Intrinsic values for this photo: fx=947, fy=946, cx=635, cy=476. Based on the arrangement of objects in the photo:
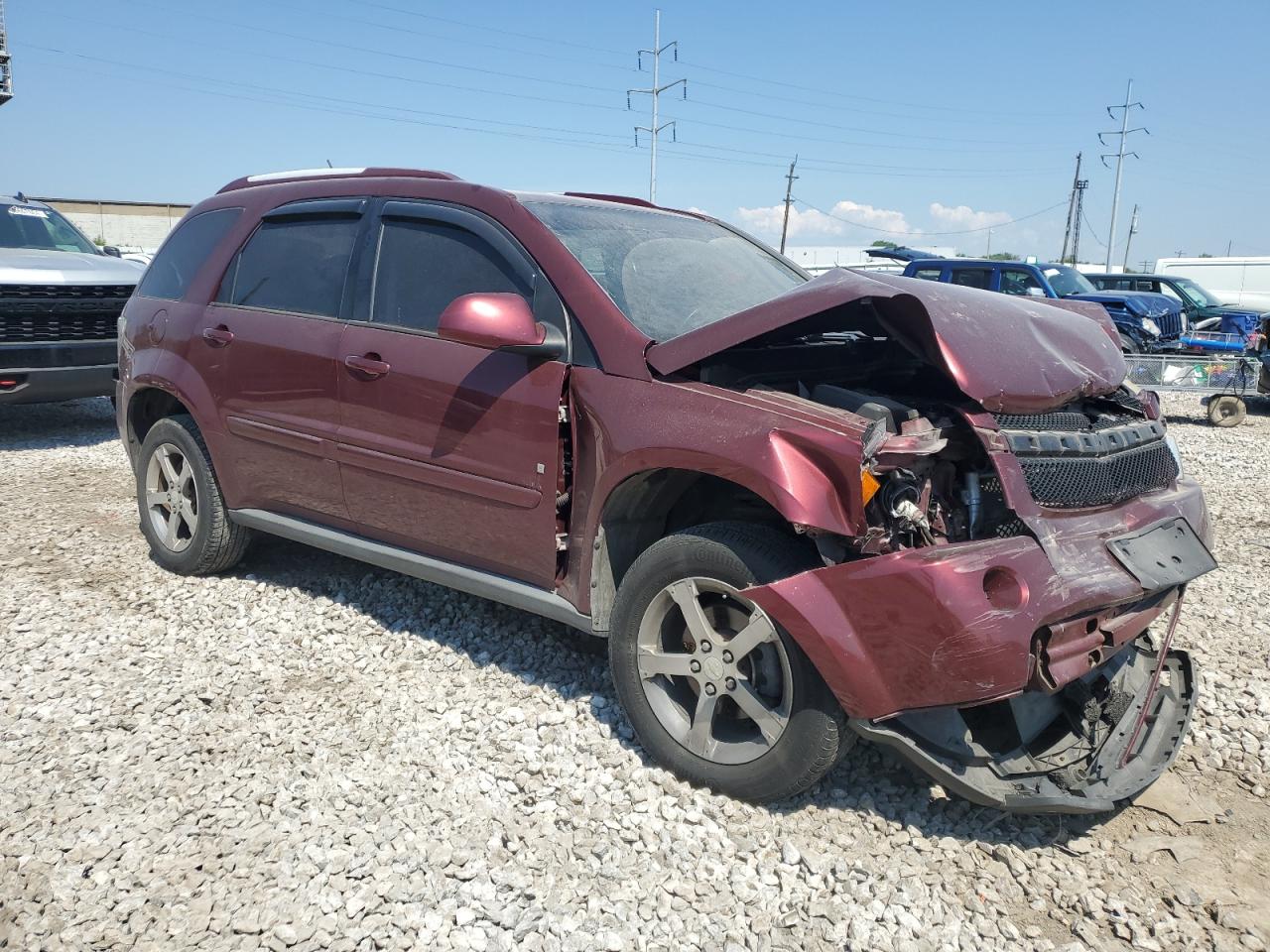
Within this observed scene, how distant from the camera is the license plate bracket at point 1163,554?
2.65 meters

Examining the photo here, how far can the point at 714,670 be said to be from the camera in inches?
113

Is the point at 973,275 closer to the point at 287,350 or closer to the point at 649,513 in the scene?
the point at 287,350

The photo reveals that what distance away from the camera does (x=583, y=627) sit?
10.7 ft

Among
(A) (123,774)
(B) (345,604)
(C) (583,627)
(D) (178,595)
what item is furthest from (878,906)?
(D) (178,595)

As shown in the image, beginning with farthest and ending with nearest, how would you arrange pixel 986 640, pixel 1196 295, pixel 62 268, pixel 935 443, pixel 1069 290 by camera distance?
pixel 1196 295, pixel 1069 290, pixel 62 268, pixel 935 443, pixel 986 640

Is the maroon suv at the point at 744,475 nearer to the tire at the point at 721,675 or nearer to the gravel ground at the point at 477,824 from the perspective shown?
the tire at the point at 721,675

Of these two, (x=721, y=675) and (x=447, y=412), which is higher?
(x=447, y=412)

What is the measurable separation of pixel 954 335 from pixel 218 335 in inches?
131

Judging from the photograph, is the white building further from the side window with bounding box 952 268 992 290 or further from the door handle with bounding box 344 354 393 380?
the door handle with bounding box 344 354 393 380

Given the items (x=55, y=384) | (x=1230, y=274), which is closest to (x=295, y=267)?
(x=55, y=384)

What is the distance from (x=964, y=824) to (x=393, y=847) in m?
1.71

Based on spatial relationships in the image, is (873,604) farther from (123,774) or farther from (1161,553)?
(123,774)

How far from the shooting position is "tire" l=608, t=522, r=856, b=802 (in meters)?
2.70

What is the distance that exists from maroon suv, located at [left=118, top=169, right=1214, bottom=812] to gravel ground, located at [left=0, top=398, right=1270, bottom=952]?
0.86 ft
